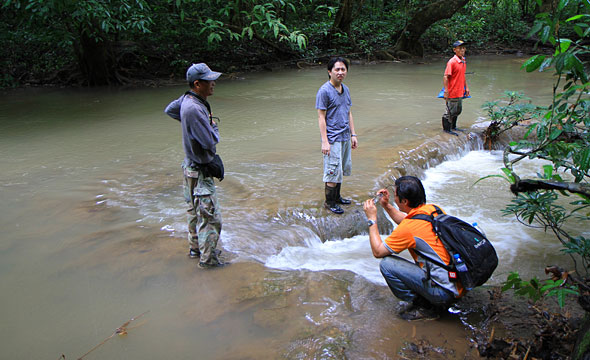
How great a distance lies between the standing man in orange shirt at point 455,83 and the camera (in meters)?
8.22

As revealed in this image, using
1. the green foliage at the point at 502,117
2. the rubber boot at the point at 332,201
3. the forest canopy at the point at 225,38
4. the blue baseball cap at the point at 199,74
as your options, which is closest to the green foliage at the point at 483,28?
the forest canopy at the point at 225,38

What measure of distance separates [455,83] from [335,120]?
4.49 m

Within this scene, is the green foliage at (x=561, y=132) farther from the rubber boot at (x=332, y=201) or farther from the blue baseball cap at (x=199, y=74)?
the blue baseball cap at (x=199, y=74)

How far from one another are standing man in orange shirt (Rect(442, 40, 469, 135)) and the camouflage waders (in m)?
5.89

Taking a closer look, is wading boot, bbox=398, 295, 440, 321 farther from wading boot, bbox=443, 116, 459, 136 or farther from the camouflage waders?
wading boot, bbox=443, 116, 459, 136

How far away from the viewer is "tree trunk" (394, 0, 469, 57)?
19781mm

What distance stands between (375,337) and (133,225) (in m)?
3.37

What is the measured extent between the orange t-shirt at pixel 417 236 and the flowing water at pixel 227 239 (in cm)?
64

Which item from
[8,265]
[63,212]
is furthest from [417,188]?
[63,212]

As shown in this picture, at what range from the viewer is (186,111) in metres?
Answer: 3.79

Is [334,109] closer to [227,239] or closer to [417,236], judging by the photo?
[227,239]

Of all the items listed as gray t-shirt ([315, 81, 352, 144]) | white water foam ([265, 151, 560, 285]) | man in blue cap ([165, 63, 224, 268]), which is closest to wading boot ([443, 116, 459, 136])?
white water foam ([265, 151, 560, 285])

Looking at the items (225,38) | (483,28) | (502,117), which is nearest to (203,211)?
(502,117)

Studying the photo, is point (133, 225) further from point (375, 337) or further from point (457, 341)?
point (457, 341)
